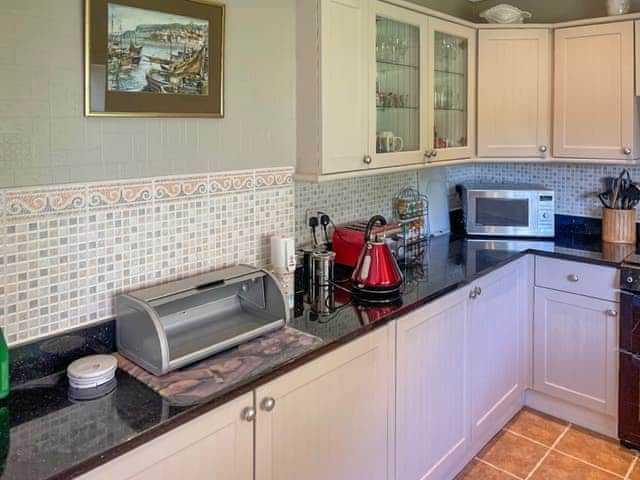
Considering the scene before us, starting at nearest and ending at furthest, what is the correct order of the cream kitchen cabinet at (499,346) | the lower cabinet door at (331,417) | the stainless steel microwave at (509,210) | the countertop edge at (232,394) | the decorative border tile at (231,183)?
the countertop edge at (232,394) < the lower cabinet door at (331,417) < the decorative border tile at (231,183) < the cream kitchen cabinet at (499,346) < the stainless steel microwave at (509,210)

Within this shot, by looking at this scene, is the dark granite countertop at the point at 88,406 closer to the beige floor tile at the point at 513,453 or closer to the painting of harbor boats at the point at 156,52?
the painting of harbor boats at the point at 156,52

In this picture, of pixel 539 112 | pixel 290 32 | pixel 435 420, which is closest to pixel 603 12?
pixel 539 112

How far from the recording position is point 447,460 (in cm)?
231

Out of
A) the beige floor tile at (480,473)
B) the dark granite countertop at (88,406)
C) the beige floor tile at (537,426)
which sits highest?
the dark granite countertop at (88,406)

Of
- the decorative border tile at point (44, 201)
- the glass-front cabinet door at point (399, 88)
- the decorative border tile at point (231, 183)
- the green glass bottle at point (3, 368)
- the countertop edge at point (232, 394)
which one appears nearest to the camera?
the countertop edge at point (232, 394)

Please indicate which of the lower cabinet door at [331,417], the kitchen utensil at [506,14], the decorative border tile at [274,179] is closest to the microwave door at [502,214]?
the kitchen utensil at [506,14]

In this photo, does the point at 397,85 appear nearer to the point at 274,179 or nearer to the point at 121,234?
the point at 274,179

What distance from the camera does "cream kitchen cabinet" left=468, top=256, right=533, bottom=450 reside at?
2463mm

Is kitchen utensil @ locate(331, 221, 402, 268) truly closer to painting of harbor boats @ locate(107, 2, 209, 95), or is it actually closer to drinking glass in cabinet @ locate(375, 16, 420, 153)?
drinking glass in cabinet @ locate(375, 16, 420, 153)

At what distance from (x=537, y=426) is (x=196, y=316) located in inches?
79.1

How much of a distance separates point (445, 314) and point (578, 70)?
5.19 ft

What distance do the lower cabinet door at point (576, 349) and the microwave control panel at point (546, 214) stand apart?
1.32 ft

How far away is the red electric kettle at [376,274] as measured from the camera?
2.07 m

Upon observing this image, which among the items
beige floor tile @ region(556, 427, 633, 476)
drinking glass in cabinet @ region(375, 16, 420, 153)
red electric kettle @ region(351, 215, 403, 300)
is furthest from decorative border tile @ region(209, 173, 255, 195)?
beige floor tile @ region(556, 427, 633, 476)
